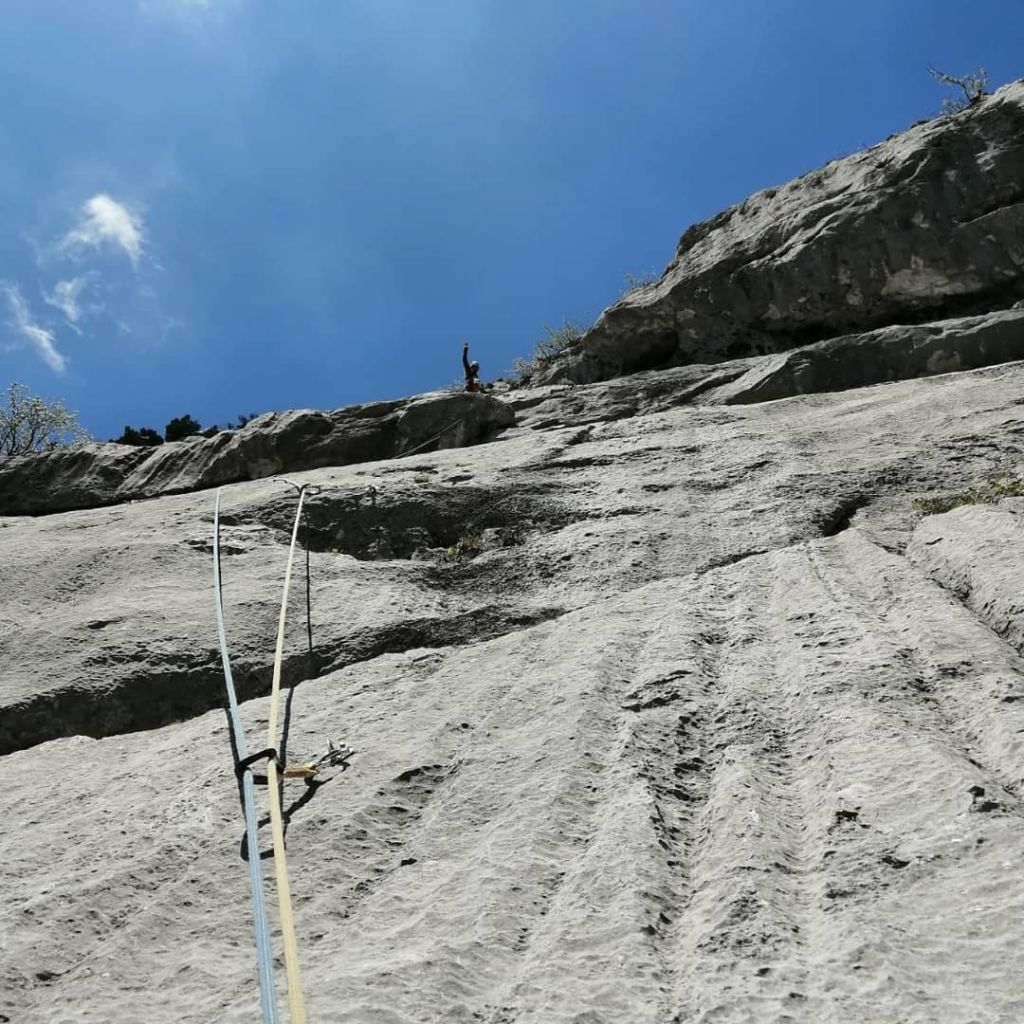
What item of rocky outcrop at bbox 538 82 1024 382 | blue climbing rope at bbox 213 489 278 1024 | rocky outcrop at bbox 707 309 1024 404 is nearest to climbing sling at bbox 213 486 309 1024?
blue climbing rope at bbox 213 489 278 1024

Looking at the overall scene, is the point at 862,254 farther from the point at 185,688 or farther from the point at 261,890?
the point at 261,890

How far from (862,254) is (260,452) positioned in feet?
23.8

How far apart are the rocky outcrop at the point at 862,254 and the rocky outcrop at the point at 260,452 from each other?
354 cm

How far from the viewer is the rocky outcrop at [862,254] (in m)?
10.6

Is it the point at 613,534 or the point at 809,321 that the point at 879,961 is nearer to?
the point at 613,534

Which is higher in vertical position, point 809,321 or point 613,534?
point 809,321

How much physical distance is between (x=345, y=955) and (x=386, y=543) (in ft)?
15.8

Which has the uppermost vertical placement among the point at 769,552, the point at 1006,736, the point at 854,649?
the point at 769,552

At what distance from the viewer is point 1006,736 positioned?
3139mm

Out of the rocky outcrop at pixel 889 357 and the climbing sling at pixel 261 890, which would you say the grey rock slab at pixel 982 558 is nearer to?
the climbing sling at pixel 261 890

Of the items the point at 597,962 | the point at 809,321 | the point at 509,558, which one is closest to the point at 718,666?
the point at 597,962

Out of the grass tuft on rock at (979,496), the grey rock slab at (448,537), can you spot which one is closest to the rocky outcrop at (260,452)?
the grey rock slab at (448,537)

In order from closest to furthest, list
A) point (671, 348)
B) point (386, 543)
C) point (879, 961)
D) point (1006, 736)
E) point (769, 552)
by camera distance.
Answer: point (879, 961) → point (1006, 736) → point (769, 552) → point (386, 543) → point (671, 348)

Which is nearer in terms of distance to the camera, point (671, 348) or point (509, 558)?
point (509, 558)
